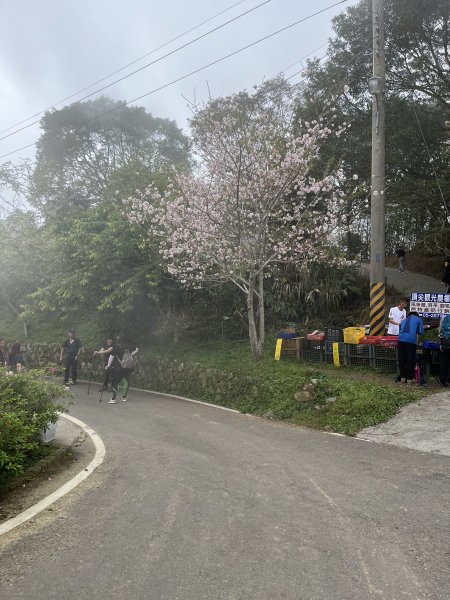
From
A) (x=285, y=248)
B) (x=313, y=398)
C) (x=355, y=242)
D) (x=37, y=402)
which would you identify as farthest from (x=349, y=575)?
(x=355, y=242)

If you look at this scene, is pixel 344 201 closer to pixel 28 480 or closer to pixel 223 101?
pixel 223 101

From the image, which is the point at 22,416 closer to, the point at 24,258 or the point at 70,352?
the point at 70,352

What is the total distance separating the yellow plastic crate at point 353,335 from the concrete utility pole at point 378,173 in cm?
75

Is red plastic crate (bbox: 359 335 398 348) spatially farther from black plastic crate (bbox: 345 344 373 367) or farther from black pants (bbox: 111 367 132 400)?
black pants (bbox: 111 367 132 400)

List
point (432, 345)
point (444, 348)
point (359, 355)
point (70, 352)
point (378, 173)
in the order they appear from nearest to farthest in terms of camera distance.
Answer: point (444, 348) < point (432, 345) < point (359, 355) < point (378, 173) < point (70, 352)

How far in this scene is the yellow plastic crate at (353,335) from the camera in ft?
39.6

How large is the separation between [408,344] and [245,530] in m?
7.01

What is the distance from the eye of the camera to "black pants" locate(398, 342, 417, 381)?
401 inches

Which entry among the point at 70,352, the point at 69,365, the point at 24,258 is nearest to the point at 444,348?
the point at 70,352

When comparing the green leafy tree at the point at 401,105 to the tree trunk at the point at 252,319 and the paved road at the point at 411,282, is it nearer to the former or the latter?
the paved road at the point at 411,282

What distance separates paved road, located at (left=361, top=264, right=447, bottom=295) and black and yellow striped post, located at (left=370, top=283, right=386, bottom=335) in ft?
18.0

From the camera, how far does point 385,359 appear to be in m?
11.5

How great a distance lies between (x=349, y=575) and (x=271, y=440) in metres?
4.48

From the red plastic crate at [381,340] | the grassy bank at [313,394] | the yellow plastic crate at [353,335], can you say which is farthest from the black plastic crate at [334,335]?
the grassy bank at [313,394]
